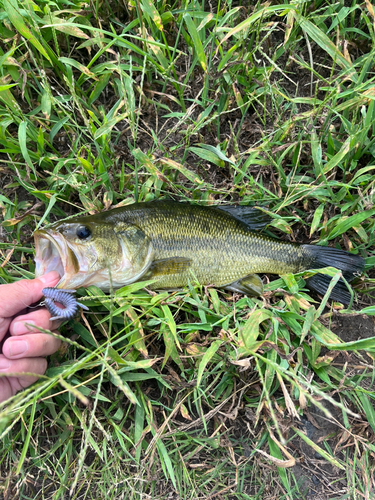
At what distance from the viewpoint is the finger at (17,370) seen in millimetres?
2414

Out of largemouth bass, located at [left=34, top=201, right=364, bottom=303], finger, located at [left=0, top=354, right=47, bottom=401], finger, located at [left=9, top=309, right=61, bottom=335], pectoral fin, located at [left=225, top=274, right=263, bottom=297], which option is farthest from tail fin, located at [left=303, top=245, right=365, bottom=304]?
finger, located at [left=0, top=354, right=47, bottom=401]

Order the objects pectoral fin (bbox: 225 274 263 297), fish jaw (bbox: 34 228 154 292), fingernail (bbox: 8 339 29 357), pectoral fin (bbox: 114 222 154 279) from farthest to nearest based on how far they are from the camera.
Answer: pectoral fin (bbox: 225 274 263 297), pectoral fin (bbox: 114 222 154 279), fish jaw (bbox: 34 228 154 292), fingernail (bbox: 8 339 29 357)

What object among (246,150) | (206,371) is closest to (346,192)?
(246,150)

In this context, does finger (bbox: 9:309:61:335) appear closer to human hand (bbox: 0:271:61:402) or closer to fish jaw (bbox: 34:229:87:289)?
human hand (bbox: 0:271:61:402)

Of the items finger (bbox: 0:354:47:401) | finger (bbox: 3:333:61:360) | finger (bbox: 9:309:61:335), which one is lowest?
finger (bbox: 0:354:47:401)

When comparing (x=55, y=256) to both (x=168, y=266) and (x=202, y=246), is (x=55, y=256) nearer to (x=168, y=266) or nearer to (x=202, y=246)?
(x=168, y=266)

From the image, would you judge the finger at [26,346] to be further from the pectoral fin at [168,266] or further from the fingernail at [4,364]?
the pectoral fin at [168,266]

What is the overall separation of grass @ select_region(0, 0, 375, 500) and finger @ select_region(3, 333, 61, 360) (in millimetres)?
303

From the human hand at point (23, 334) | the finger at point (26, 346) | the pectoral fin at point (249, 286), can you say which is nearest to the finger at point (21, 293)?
the human hand at point (23, 334)

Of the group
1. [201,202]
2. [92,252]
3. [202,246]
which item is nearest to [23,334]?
[92,252]

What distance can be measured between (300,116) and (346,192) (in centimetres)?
80

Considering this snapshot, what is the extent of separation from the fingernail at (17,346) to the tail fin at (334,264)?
7.84 feet

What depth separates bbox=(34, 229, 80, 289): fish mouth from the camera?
8.07ft

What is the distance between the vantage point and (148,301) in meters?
2.73
